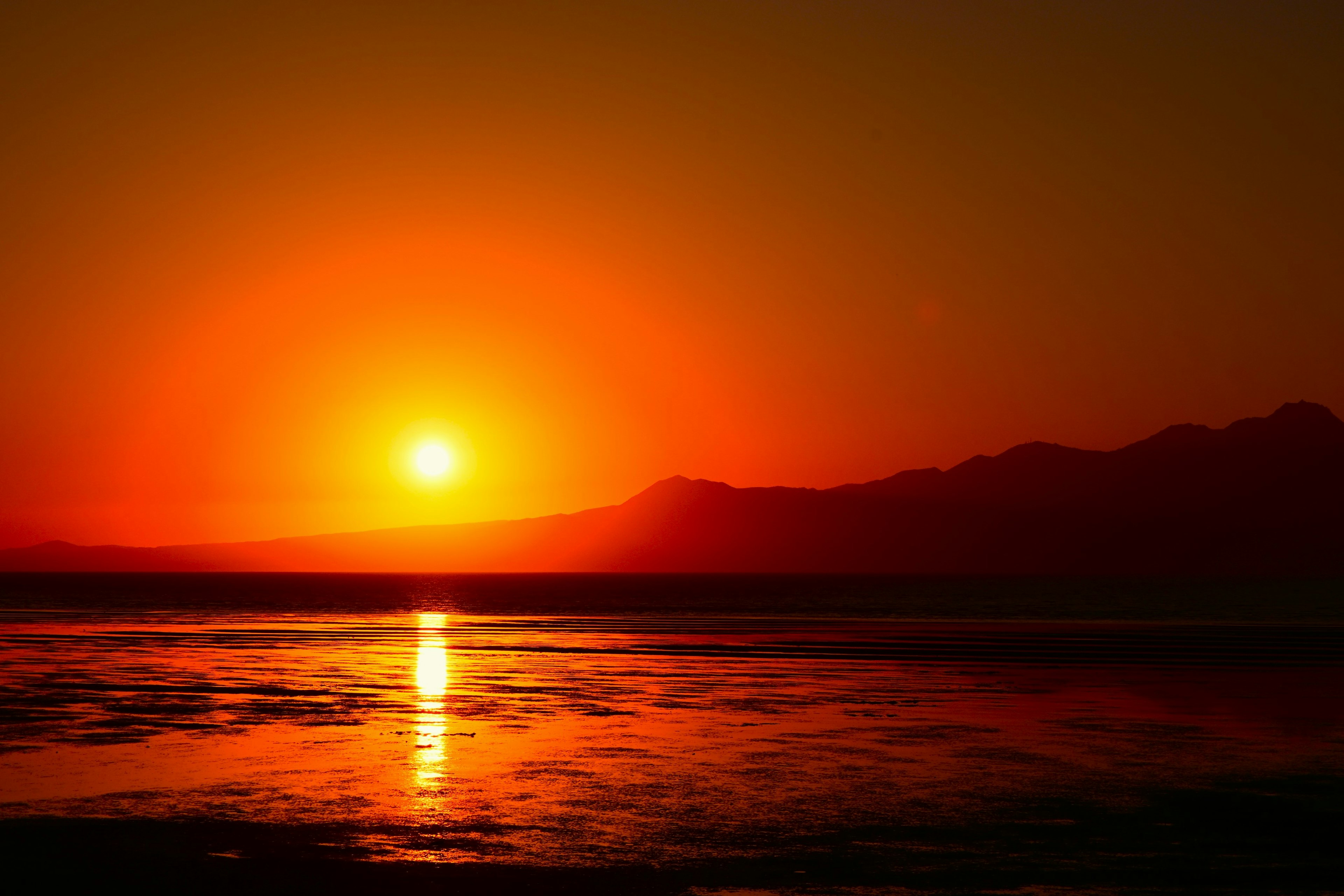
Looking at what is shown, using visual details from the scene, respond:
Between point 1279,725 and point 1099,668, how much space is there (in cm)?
1603

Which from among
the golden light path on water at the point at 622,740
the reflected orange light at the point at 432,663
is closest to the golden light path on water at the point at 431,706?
the reflected orange light at the point at 432,663

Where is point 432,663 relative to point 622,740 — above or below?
above

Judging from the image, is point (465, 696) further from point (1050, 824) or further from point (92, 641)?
point (92, 641)

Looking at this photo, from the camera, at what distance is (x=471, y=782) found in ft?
59.3

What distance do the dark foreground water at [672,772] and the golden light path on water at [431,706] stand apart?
0.12 meters

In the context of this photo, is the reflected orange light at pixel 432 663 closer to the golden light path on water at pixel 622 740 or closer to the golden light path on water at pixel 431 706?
the golden light path on water at pixel 431 706

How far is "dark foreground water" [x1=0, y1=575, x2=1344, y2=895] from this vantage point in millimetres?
13180

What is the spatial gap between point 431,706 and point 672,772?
1026 centimetres

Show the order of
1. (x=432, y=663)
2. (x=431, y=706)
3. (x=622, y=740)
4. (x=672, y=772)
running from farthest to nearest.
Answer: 1. (x=432, y=663)
2. (x=431, y=706)
3. (x=622, y=740)
4. (x=672, y=772)

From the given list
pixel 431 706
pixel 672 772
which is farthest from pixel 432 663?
pixel 672 772

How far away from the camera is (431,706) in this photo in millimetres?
27969

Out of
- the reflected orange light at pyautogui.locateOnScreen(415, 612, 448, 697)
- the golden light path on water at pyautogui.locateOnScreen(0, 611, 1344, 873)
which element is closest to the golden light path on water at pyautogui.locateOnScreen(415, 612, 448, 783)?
the reflected orange light at pyautogui.locateOnScreen(415, 612, 448, 697)

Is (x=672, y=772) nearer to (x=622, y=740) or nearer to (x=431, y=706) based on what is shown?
(x=622, y=740)

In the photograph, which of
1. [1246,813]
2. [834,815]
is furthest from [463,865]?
[1246,813]
